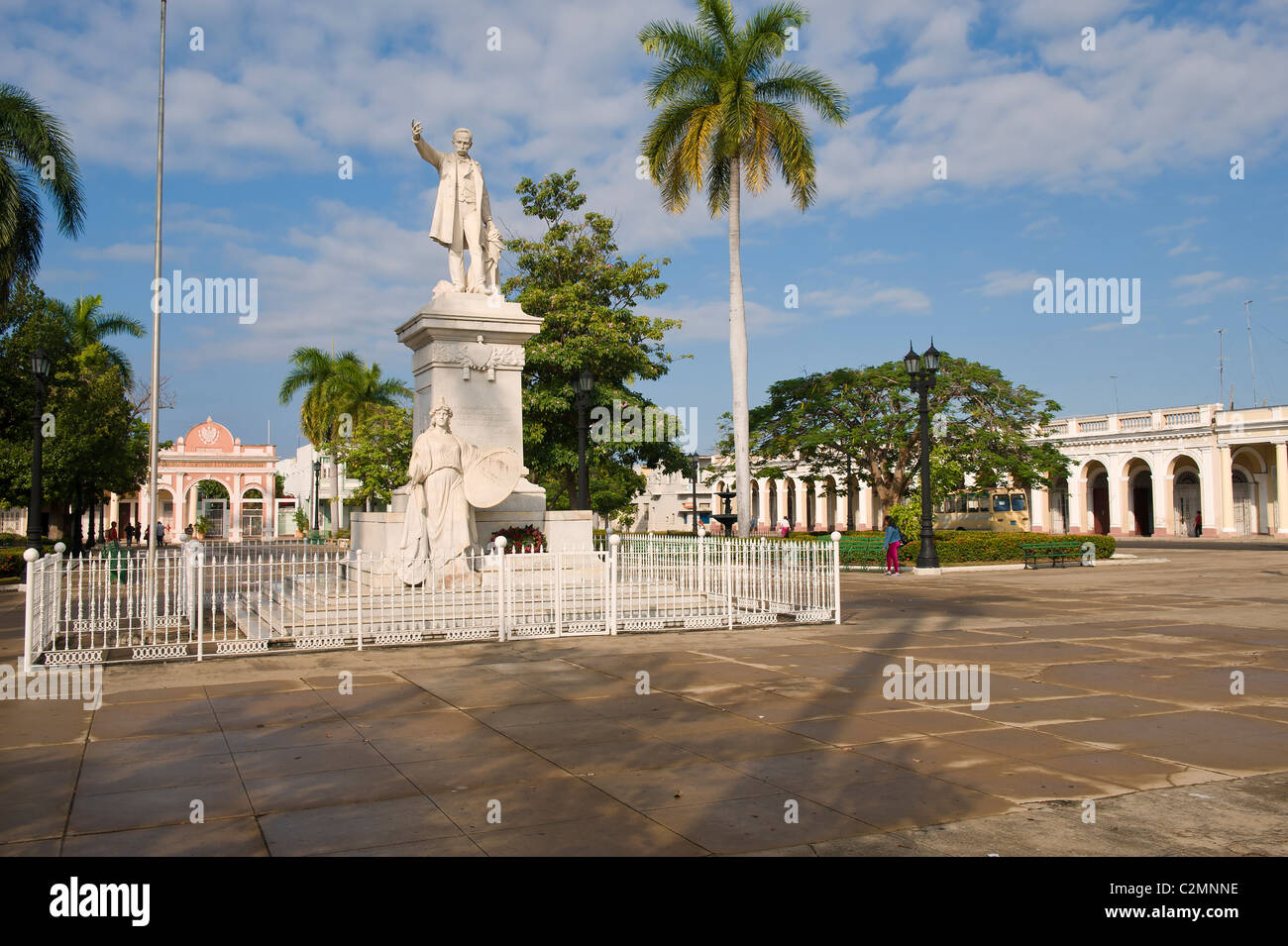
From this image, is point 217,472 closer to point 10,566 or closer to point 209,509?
point 209,509

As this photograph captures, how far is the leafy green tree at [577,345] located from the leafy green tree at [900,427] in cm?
793

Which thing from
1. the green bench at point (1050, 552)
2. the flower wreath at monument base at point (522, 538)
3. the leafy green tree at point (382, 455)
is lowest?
the green bench at point (1050, 552)

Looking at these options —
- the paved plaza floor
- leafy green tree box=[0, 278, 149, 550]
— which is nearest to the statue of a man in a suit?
the paved plaza floor

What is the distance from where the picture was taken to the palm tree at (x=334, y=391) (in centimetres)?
4628

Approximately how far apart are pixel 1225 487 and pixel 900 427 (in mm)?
26093

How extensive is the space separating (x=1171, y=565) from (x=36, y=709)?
26.5 m

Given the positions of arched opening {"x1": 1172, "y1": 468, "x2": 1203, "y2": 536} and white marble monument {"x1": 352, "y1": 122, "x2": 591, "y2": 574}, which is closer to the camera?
white marble monument {"x1": 352, "y1": 122, "x2": 591, "y2": 574}

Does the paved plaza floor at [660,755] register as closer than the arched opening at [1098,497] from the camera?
Yes

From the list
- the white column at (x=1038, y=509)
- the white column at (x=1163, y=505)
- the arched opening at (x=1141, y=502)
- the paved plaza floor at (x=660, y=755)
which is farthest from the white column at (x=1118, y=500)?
the paved plaza floor at (x=660, y=755)

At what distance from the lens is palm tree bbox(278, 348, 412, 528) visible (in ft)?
152

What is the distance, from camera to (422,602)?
11.1 m

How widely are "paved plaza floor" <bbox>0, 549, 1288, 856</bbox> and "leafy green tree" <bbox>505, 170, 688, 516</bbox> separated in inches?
604

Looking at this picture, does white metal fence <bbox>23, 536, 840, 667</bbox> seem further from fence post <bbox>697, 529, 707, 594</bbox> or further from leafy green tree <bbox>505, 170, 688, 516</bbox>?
leafy green tree <bbox>505, 170, 688, 516</bbox>

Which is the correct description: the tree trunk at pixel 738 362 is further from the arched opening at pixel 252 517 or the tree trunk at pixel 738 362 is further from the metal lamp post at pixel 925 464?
the arched opening at pixel 252 517
